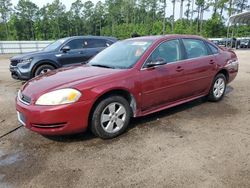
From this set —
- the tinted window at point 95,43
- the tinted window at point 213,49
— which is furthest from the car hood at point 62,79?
the tinted window at point 95,43

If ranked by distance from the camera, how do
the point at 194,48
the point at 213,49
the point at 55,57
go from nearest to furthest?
the point at 194,48, the point at 213,49, the point at 55,57

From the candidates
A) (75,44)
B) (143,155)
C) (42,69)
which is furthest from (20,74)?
(143,155)

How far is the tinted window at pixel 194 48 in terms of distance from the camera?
530 cm

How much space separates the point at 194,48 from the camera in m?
5.48

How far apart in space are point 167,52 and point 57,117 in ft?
7.73

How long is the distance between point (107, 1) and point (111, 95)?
7762cm

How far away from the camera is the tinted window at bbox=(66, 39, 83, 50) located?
9288mm

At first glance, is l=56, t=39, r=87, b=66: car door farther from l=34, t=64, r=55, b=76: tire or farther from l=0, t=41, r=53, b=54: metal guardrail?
l=0, t=41, r=53, b=54: metal guardrail

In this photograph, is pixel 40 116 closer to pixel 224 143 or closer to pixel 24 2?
Answer: pixel 224 143

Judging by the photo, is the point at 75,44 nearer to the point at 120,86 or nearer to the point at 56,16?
the point at 120,86

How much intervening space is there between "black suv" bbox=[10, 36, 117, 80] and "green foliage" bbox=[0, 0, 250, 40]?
46.4m

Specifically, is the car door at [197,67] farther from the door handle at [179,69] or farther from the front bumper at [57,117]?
the front bumper at [57,117]

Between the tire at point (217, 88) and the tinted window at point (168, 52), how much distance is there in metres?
1.35

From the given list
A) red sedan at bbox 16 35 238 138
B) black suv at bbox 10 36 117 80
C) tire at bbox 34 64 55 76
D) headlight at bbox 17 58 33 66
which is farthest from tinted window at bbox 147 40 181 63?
headlight at bbox 17 58 33 66
